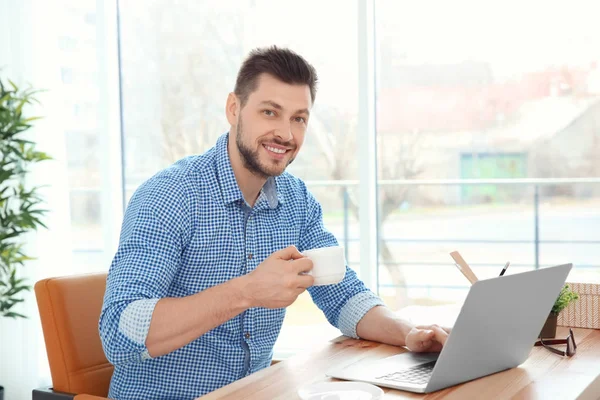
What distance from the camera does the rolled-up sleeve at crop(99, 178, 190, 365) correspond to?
1.42 m

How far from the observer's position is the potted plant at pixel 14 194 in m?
3.37

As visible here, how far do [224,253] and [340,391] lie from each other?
0.58m

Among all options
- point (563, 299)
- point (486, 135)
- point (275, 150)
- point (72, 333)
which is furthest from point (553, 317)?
point (486, 135)

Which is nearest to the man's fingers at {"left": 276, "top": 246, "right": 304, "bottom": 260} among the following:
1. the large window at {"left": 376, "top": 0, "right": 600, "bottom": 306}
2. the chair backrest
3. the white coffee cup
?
the white coffee cup

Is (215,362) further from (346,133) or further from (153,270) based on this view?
(346,133)

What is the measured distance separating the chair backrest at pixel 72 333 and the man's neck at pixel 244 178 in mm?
431

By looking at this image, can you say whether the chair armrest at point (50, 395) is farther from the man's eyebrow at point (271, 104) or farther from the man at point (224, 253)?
the man's eyebrow at point (271, 104)

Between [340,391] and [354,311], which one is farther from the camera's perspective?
[354,311]

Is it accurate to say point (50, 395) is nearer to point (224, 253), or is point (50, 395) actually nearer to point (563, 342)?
point (224, 253)

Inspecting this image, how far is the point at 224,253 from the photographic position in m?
1.75

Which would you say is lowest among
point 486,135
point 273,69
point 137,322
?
point 137,322

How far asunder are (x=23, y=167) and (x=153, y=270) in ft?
7.85

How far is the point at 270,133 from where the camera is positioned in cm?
178

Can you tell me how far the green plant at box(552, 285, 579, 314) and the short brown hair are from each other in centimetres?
76
